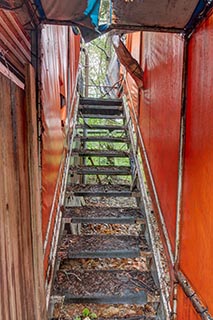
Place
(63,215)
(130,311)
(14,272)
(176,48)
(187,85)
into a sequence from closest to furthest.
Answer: (14,272), (187,85), (176,48), (130,311), (63,215)

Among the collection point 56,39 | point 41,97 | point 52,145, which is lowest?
point 52,145

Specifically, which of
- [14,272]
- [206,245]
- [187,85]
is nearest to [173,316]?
[206,245]

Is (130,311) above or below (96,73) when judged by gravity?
below

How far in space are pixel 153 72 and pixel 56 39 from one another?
1.05m

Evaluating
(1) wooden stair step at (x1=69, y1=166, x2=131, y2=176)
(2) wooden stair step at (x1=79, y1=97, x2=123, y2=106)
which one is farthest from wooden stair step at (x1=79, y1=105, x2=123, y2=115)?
(1) wooden stair step at (x1=69, y1=166, x2=131, y2=176)

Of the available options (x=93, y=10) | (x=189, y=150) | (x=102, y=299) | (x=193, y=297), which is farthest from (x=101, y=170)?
(x=93, y=10)

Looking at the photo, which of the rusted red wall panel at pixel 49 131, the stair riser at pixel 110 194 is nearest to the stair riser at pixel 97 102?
the rusted red wall panel at pixel 49 131

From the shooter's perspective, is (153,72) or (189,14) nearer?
(189,14)

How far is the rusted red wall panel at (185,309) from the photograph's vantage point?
1.64 meters

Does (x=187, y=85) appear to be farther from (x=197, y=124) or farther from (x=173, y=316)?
(x=173, y=316)

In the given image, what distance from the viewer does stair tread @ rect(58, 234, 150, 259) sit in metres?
2.43

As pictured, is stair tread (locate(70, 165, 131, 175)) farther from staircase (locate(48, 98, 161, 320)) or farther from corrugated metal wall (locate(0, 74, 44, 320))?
corrugated metal wall (locate(0, 74, 44, 320))

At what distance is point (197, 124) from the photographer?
1661mm

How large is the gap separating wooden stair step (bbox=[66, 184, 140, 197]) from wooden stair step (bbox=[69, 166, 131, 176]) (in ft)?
0.56
